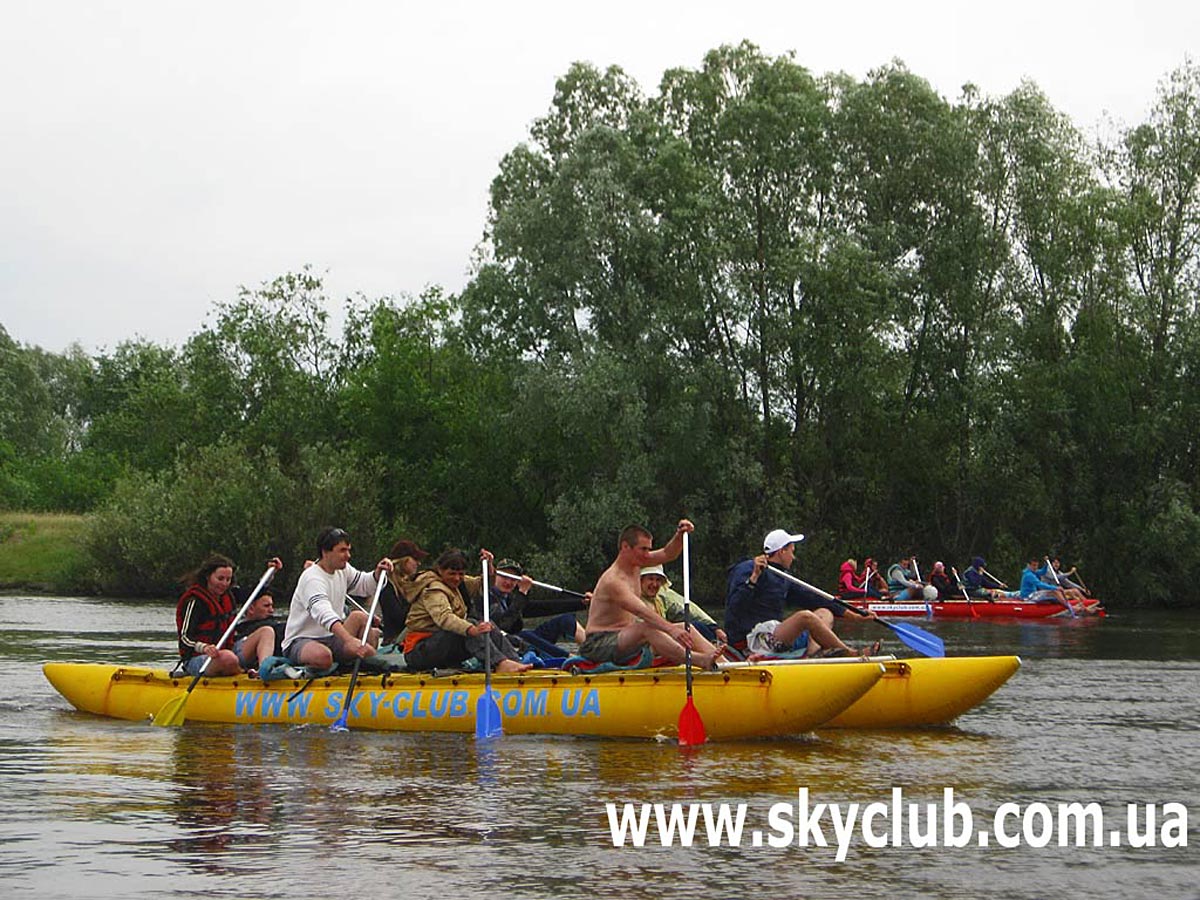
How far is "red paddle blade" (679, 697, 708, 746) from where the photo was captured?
13.2 meters

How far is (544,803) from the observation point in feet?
35.0

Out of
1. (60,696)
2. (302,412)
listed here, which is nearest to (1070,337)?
(302,412)

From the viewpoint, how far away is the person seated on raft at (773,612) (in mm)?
14570

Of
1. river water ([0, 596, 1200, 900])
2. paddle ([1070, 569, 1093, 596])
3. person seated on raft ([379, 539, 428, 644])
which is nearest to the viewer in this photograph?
river water ([0, 596, 1200, 900])

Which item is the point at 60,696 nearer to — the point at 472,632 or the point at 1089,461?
the point at 472,632

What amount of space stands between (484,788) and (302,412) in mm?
48530

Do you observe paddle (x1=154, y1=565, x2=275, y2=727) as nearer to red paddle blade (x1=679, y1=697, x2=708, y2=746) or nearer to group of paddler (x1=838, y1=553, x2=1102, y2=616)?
red paddle blade (x1=679, y1=697, x2=708, y2=746)

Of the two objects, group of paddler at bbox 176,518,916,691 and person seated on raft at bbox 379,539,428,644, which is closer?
group of paddler at bbox 176,518,916,691

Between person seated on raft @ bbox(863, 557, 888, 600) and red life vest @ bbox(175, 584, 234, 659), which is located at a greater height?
person seated on raft @ bbox(863, 557, 888, 600)

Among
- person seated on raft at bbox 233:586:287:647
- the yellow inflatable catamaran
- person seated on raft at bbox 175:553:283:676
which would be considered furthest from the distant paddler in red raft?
person seated on raft at bbox 175:553:283:676

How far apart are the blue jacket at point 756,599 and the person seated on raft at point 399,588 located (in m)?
2.89

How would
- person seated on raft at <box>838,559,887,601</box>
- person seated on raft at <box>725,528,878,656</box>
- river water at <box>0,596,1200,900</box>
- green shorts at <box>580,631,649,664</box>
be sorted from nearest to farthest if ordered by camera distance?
river water at <box>0,596,1200,900</box>, green shorts at <box>580,631,649,664</box>, person seated on raft at <box>725,528,878,656</box>, person seated on raft at <box>838,559,887,601</box>

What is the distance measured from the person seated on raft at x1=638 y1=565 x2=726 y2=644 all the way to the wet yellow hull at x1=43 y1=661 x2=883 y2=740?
1.01m

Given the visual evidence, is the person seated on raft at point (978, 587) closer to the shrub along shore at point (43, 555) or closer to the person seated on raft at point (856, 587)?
the person seated on raft at point (856, 587)
